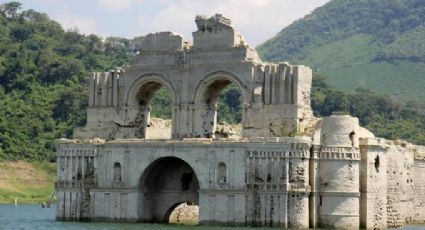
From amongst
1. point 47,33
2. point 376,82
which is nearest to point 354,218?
point 47,33

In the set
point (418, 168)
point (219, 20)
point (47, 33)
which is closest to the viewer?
point (219, 20)

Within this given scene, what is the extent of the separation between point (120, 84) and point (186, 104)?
14.2 feet

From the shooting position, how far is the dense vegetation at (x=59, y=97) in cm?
11769

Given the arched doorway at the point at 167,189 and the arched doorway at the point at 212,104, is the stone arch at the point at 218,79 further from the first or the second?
the arched doorway at the point at 167,189

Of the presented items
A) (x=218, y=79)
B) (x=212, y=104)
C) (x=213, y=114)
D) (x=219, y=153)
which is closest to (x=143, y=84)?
(x=212, y=104)

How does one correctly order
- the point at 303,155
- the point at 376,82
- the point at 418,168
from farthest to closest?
the point at 376,82, the point at 418,168, the point at 303,155

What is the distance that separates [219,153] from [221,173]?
1024mm

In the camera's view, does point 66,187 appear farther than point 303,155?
Yes

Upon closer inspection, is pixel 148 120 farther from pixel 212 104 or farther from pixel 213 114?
pixel 213 114

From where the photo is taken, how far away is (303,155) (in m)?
64.1

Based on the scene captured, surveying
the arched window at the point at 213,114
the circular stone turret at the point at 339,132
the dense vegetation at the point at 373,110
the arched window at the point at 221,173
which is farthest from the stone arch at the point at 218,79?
the dense vegetation at the point at 373,110

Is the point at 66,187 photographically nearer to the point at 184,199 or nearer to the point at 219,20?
the point at 184,199

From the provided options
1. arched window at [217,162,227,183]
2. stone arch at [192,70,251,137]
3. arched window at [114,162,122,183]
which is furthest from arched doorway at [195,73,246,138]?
arched window at [114,162,122,183]

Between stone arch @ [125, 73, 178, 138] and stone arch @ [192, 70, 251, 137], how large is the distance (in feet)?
4.66
